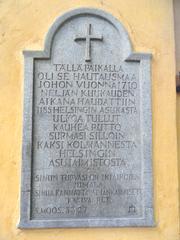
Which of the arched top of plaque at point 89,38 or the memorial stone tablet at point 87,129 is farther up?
the arched top of plaque at point 89,38

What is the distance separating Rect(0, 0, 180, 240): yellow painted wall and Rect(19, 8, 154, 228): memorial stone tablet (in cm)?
10

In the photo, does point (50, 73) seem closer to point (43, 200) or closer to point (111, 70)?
point (111, 70)

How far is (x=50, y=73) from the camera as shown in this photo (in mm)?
4656

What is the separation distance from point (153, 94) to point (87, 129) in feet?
2.98

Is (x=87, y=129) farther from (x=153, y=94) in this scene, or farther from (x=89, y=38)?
(x=89, y=38)

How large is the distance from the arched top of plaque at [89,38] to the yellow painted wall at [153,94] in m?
0.10

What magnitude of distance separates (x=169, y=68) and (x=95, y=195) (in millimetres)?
1781

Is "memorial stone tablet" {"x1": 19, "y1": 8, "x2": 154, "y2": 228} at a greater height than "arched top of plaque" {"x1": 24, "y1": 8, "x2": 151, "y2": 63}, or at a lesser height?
lesser

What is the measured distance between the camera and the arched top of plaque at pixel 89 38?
15.5ft

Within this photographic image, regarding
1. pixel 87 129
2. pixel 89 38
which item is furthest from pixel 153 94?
pixel 89 38

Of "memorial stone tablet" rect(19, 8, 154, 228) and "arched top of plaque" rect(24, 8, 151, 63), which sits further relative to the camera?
"arched top of plaque" rect(24, 8, 151, 63)

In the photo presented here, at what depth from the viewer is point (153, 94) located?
473cm

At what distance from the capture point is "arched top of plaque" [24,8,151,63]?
185 inches

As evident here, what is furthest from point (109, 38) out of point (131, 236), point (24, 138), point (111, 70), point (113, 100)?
point (131, 236)
